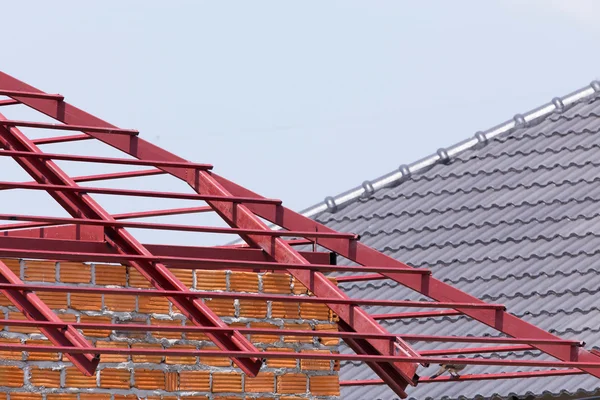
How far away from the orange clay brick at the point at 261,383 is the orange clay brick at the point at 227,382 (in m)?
0.05

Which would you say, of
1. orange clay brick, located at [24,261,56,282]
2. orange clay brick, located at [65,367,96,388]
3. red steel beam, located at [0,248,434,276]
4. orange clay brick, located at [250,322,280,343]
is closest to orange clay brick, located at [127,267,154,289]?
red steel beam, located at [0,248,434,276]

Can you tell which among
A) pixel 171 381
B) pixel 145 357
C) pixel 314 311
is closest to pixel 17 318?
pixel 145 357

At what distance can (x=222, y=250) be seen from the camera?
264 inches

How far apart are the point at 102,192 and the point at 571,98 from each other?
6282 mm

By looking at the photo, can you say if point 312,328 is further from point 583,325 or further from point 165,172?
point 583,325

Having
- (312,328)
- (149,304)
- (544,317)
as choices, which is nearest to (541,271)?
(544,317)

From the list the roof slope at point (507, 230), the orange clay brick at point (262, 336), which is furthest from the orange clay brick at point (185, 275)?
the roof slope at point (507, 230)

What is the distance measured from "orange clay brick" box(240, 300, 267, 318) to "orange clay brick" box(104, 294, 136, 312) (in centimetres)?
56

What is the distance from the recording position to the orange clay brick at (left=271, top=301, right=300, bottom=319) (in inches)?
262

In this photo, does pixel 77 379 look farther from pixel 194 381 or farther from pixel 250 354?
pixel 250 354

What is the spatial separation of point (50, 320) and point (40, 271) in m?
0.56

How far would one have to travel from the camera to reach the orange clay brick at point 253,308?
6578 mm

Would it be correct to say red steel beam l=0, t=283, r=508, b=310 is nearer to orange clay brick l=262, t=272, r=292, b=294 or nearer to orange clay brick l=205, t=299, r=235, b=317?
orange clay brick l=262, t=272, r=292, b=294

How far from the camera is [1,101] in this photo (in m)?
6.92
